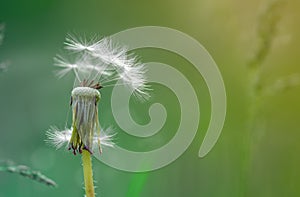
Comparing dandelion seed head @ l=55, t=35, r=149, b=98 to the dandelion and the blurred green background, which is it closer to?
the dandelion

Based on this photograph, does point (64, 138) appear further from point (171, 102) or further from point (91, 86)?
point (171, 102)

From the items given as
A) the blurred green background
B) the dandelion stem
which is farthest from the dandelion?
the blurred green background

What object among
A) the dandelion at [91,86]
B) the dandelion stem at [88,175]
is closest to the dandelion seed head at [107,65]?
the dandelion at [91,86]

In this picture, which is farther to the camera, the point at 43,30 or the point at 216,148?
the point at 43,30

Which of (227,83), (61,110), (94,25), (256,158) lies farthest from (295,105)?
(94,25)

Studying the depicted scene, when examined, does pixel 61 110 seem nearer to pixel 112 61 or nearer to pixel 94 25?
pixel 94 25
